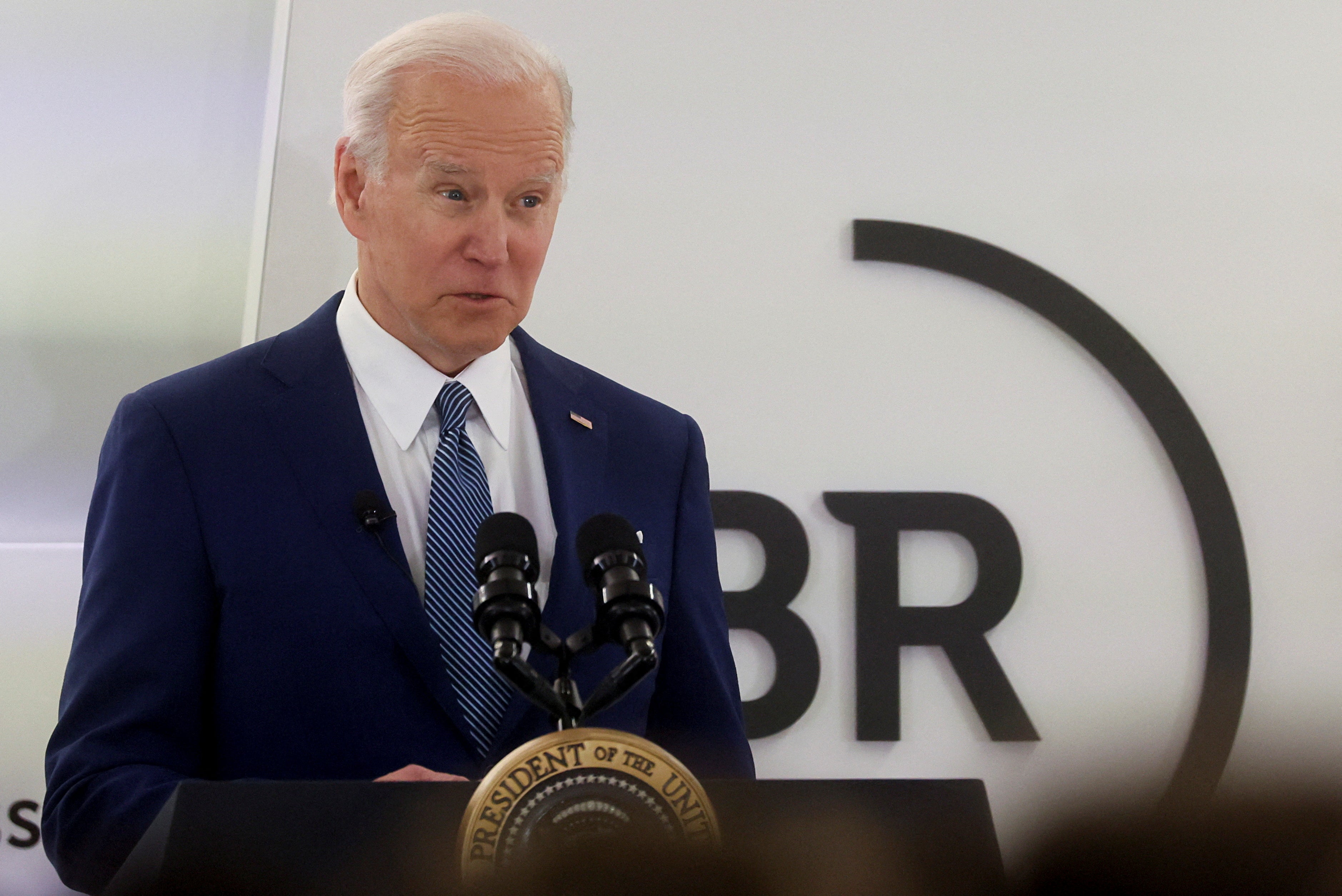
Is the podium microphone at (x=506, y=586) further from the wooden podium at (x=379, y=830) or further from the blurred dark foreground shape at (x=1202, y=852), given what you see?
the blurred dark foreground shape at (x=1202, y=852)

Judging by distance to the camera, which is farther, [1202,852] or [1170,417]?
[1170,417]

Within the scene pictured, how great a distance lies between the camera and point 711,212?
2.76m

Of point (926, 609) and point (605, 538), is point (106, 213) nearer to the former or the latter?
point (926, 609)

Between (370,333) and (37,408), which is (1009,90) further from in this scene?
(37,408)

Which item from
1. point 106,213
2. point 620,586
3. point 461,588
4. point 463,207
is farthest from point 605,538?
point 106,213

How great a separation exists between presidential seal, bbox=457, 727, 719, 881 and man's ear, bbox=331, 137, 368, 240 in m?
1.04

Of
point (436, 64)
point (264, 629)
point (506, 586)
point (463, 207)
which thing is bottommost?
point (264, 629)

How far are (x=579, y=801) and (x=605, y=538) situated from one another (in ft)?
0.81

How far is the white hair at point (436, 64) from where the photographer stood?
5.42 ft

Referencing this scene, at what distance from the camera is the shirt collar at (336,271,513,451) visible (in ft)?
5.46

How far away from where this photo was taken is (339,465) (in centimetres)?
157

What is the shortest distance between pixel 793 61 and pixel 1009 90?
0.46 meters

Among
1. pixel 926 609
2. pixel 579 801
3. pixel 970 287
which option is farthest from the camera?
pixel 970 287

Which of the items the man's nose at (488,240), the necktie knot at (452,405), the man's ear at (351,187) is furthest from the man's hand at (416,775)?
the man's ear at (351,187)
